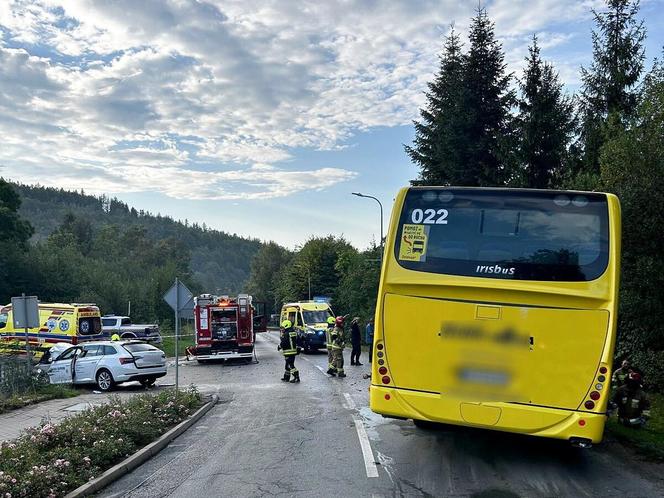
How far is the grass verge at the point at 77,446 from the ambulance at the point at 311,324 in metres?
20.2

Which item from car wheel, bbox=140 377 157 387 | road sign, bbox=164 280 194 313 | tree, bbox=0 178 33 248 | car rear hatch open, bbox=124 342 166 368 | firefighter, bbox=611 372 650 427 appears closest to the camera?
firefighter, bbox=611 372 650 427

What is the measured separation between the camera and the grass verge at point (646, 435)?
28.4 ft

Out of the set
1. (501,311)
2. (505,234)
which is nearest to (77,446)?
(501,311)

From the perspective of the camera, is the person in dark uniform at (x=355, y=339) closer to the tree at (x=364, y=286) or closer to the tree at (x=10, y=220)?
the tree at (x=364, y=286)

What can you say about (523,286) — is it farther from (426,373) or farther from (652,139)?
(652,139)

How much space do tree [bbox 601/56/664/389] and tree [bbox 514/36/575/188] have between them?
482 inches

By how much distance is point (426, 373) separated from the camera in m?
7.84

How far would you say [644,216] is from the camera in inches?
496

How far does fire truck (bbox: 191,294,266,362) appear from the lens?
2755 centimetres

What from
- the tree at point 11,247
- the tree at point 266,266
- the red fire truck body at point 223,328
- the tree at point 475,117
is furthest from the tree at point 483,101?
the tree at point 266,266

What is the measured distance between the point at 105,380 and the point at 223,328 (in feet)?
33.3

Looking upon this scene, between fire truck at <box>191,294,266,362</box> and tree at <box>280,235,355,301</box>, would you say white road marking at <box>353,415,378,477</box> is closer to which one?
fire truck at <box>191,294,266,362</box>

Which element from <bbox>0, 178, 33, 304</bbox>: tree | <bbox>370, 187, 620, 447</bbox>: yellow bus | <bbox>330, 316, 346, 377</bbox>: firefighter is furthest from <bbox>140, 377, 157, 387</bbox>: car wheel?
<bbox>0, 178, 33, 304</bbox>: tree

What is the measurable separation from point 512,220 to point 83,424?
22.4ft
